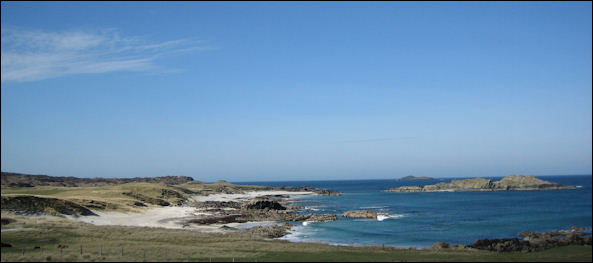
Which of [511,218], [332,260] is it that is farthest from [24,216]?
[511,218]

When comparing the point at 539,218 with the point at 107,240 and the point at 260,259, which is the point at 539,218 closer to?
the point at 260,259

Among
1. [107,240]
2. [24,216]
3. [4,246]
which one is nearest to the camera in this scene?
[4,246]

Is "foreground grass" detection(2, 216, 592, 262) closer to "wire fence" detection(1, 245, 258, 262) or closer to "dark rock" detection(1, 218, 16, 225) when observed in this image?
"wire fence" detection(1, 245, 258, 262)

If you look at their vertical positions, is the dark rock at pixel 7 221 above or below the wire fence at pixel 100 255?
above

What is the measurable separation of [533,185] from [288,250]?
167097 mm

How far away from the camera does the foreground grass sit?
41062 mm

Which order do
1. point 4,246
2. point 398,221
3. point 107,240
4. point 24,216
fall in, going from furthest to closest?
point 398,221 < point 24,216 < point 107,240 < point 4,246

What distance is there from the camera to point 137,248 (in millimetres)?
44906

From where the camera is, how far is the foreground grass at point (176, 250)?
41.1 meters

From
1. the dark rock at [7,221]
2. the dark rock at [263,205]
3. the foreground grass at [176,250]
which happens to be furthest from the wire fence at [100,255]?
the dark rock at [263,205]

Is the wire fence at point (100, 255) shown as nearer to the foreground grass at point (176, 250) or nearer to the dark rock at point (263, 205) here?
the foreground grass at point (176, 250)

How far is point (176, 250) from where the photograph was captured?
4438cm

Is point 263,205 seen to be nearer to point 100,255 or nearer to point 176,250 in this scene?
point 176,250

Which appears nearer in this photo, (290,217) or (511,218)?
(511,218)
